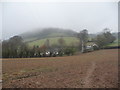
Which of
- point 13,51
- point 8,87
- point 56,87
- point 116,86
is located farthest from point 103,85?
point 13,51

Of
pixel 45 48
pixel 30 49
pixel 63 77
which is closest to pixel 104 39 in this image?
pixel 45 48

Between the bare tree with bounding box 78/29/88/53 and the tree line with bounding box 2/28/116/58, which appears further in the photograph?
the bare tree with bounding box 78/29/88/53

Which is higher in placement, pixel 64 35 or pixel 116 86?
pixel 64 35

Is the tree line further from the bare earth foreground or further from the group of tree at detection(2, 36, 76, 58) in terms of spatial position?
the bare earth foreground

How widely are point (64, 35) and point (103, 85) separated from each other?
4293 centimetres

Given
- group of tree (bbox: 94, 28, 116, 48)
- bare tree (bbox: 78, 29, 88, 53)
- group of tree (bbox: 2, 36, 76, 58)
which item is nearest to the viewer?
group of tree (bbox: 2, 36, 76, 58)

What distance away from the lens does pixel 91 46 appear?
155 feet

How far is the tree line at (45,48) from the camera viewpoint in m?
36.0

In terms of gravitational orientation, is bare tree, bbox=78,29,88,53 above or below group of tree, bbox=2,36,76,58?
above

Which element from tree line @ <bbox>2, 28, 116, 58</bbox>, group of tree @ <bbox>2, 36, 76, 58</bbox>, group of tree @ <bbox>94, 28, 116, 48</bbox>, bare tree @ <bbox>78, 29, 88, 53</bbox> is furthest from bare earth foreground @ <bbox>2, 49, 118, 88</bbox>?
group of tree @ <bbox>94, 28, 116, 48</bbox>

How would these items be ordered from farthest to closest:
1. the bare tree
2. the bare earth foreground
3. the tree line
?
the bare tree, the tree line, the bare earth foreground

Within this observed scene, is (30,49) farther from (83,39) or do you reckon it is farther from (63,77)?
(63,77)

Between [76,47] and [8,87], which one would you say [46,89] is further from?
[76,47]

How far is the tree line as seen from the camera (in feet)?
118
